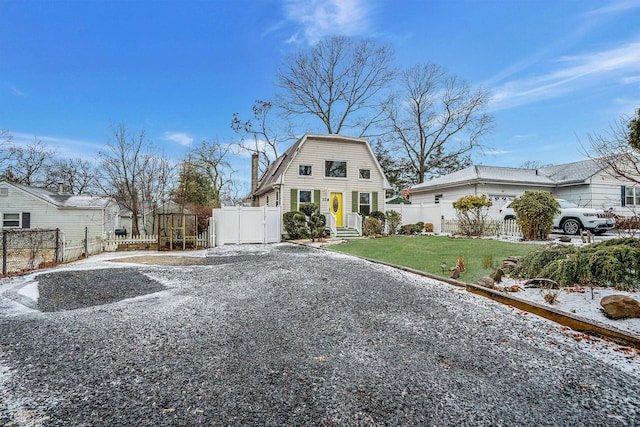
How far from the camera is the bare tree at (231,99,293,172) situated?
26877mm

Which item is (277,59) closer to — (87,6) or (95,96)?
(95,96)

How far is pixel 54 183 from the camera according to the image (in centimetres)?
2484

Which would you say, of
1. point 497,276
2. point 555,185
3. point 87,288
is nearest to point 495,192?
point 555,185

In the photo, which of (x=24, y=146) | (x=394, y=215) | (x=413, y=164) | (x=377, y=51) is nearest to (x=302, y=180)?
(x=394, y=215)

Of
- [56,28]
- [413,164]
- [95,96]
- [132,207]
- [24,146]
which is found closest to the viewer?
[56,28]

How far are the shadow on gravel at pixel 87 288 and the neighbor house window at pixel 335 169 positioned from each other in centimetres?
1182

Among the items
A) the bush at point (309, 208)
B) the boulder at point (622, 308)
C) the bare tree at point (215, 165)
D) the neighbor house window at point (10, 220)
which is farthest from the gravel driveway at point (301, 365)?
the bare tree at point (215, 165)

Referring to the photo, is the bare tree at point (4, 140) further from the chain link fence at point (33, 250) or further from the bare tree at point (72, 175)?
the chain link fence at point (33, 250)

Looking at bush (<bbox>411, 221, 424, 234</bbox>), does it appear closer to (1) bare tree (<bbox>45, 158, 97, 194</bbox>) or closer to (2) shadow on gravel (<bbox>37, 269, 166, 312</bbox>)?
(2) shadow on gravel (<bbox>37, 269, 166, 312</bbox>)

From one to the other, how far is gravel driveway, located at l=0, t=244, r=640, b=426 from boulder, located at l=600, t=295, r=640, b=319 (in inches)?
26.2

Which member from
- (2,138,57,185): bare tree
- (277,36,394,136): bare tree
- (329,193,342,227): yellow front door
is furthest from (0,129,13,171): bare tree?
(329,193,342,227): yellow front door

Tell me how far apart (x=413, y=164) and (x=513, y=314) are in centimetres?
2818

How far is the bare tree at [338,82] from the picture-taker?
25234mm

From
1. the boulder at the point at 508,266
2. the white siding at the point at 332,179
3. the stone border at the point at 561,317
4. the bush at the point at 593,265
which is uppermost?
the white siding at the point at 332,179
